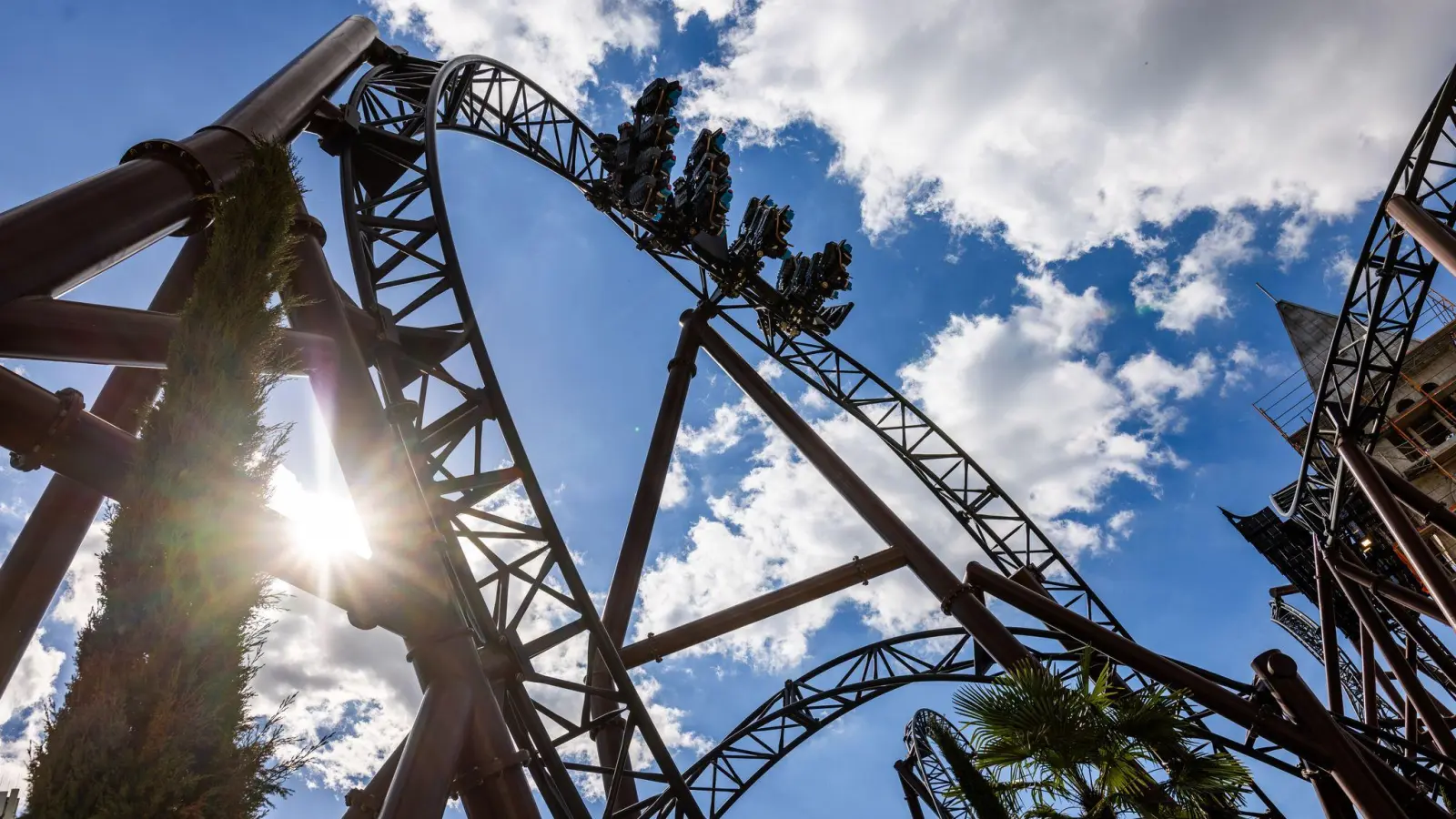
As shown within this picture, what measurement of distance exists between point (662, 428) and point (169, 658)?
841 centimetres

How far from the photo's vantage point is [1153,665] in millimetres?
8305

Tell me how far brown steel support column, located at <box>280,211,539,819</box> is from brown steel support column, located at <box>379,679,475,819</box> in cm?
3

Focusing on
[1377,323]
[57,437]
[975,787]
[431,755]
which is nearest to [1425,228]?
[1377,323]

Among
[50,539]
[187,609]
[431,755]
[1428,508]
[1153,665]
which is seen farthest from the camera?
[1428,508]

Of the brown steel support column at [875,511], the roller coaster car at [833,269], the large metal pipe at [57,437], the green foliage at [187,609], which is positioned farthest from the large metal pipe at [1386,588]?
the large metal pipe at [57,437]

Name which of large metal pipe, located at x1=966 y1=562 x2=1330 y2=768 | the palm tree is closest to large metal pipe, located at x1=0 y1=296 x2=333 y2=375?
the palm tree

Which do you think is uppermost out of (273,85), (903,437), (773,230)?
(773,230)

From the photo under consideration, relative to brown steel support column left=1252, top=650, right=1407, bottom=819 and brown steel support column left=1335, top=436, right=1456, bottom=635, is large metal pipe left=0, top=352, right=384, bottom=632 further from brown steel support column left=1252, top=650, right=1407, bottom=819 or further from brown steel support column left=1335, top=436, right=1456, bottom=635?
brown steel support column left=1335, top=436, right=1456, bottom=635

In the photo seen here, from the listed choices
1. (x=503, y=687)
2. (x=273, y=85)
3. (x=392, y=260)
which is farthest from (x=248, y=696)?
(x=392, y=260)

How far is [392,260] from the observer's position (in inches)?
317

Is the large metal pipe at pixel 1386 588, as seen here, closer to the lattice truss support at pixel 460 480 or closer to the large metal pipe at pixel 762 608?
the lattice truss support at pixel 460 480

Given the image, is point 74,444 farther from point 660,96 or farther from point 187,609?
point 660,96

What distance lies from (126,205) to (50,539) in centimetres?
263

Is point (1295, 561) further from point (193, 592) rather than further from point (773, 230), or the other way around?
point (193, 592)
